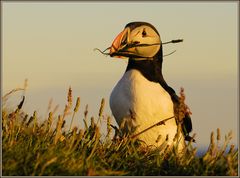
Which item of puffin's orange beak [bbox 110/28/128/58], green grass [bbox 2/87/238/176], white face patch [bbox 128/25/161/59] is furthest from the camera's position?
white face patch [bbox 128/25/161/59]

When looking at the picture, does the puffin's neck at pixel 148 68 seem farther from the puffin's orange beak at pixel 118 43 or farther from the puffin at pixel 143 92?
the puffin's orange beak at pixel 118 43

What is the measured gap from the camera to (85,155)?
5.65m

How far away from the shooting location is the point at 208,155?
219 inches

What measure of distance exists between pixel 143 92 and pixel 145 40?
0.70 meters

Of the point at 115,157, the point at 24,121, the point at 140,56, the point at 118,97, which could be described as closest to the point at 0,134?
the point at 24,121

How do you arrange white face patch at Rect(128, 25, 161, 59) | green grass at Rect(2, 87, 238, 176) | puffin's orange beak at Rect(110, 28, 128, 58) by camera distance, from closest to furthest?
green grass at Rect(2, 87, 238, 176) → puffin's orange beak at Rect(110, 28, 128, 58) → white face patch at Rect(128, 25, 161, 59)

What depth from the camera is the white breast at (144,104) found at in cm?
685

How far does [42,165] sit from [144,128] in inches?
89.6

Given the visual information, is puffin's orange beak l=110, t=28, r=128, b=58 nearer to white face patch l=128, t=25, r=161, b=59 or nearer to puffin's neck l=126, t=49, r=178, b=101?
white face patch l=128, t=25, r=161, b=59

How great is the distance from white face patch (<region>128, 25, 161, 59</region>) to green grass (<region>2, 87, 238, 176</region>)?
119 centimetres

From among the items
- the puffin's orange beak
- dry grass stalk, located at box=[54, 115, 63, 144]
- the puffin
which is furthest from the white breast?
dry grass stalk, located at box=[54, 115, 63, 144]

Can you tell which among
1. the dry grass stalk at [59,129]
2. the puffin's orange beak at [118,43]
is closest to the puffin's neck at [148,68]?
the puffin's orange beak at [118,43]

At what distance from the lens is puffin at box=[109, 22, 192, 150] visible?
6.86 m

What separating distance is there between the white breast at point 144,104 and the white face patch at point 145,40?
29 centimetres
